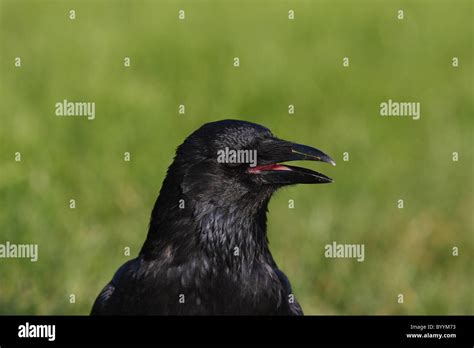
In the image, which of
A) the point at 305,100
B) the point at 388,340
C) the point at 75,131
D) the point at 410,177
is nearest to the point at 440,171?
the point at 410,177

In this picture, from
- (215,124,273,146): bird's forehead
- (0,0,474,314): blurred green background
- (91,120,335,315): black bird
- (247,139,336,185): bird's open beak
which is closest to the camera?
(91,120,335,315): black bird

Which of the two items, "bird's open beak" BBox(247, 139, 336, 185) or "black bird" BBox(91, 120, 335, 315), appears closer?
"black bird" BBox(91, 120, 335, 315)

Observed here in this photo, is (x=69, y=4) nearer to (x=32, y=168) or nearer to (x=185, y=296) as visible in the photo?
(x=32, y=168)

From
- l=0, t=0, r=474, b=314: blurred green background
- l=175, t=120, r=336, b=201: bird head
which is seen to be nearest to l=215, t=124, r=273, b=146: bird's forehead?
l=175, t=120, r=336, b=201: bird head

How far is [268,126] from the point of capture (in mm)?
11602

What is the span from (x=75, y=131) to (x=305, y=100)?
2.76 metres

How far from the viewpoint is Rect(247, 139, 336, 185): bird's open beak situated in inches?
263

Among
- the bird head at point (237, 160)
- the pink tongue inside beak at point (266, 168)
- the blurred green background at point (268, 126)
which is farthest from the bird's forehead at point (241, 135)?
the blurred green background at point (268, 126)

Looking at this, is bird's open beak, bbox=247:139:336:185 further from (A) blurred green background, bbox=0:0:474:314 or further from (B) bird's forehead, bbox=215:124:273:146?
(A) blurred green background, bbox=0:0:474:314

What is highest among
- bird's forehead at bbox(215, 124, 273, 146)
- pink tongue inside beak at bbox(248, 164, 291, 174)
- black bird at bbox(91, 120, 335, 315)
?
bird's forehead at bbox(215, 124, 273, 146)

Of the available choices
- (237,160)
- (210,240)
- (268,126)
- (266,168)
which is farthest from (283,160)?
(268,126)

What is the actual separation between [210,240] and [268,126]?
5.12 metres

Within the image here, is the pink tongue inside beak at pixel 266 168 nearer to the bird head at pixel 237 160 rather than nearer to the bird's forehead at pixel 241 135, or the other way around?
the bird head at pixel 237 160

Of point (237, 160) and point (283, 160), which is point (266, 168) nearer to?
point (283, 160)
